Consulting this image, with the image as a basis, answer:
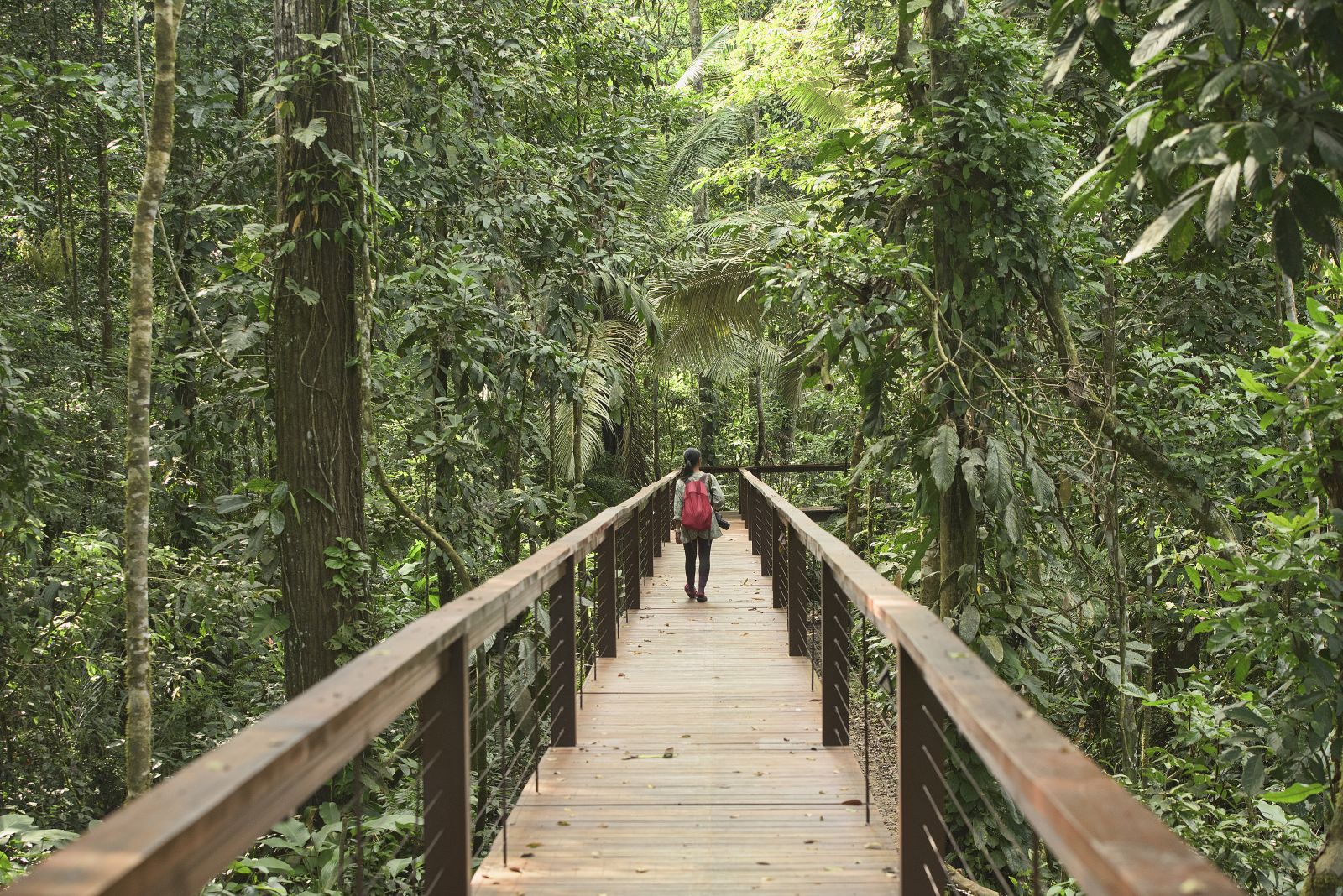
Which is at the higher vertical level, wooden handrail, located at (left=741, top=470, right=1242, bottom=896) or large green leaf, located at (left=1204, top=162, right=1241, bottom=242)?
large green leaf, located at (left=1204, top=162, right=1241, bottom=242)

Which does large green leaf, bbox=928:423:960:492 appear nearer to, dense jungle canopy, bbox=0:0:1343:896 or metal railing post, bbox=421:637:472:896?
dense jungle canopy, bbox=0:0:1343:896

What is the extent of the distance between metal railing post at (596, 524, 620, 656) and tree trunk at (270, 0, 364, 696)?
1.58 m

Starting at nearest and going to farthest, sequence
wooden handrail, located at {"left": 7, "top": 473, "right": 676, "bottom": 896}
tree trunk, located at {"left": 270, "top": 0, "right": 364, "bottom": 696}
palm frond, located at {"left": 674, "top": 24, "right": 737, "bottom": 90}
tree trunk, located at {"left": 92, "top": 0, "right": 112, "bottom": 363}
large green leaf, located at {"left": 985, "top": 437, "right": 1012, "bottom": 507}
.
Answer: wooden handrail, located at {"left": 7, "top": 473, "right": 676, "bottom": 896}
large green leaf, located at {"left": 985, "top": 437, "right": 1012, "bottom": 507}
tree trunk, located at {"left": 270, "top": 0, "right": 364, "bottom": 696}
tree trunk, located at {"left": 92, "top": 0, "right": 112, "bottom": 363}
palm frond, located at {"left": 674, "top": 24, "right": 737, "bottom": 90}

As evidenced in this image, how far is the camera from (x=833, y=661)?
4.52 m

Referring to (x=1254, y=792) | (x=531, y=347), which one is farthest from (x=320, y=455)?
(x=1254, y=792)

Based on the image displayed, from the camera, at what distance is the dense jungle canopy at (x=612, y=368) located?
11.6 feet

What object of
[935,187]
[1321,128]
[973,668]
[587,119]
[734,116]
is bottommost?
[973,668]

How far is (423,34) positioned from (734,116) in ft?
38.3

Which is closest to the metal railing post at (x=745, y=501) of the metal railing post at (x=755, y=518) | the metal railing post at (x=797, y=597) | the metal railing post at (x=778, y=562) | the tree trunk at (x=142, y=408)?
the metal railing post at (x=755, y=518)

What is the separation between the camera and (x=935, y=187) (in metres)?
4.91

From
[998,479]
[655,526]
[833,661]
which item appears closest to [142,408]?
[833,661]

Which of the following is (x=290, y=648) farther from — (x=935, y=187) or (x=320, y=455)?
(x=935, y=187)

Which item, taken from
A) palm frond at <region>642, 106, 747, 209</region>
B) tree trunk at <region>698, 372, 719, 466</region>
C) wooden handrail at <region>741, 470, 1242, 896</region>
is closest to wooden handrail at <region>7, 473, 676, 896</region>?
wooden handrail at <region>741, 470, 1242, 896</region>

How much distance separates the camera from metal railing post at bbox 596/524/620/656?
618 centimetres
